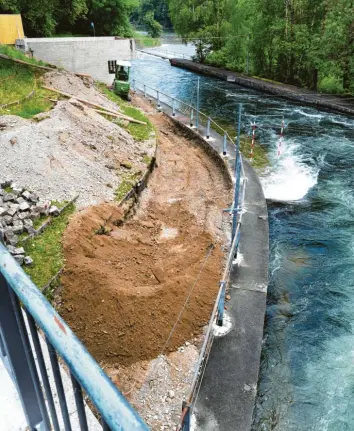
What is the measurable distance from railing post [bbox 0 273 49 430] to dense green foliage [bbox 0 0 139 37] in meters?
35.1

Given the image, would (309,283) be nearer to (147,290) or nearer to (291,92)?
(147,290)

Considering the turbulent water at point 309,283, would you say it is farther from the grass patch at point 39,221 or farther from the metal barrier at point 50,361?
the grass patch at point 39,221

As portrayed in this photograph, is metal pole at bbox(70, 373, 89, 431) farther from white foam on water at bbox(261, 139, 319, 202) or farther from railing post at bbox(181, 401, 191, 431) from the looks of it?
white foam on water at bbox(261, 139, 319, 202)

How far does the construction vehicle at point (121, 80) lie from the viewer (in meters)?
24.4

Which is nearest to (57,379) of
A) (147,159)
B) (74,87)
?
(147,159)

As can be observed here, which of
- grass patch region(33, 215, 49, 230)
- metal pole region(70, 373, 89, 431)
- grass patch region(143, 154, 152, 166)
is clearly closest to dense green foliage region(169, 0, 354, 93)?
grass patch region(143, 154, 152, 166)

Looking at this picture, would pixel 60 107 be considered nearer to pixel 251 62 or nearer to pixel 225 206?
pixel 225 206

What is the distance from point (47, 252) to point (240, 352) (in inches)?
180

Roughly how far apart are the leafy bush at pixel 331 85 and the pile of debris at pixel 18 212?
26429mm

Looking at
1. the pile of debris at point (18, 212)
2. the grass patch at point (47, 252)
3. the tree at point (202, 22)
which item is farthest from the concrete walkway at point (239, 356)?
the tree at point (202, 22)

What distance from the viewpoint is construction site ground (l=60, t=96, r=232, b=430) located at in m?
6.59

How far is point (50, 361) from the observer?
1.50 m

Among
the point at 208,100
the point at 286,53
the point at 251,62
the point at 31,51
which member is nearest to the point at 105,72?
the point at 31,51

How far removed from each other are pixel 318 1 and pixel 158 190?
2396cm
